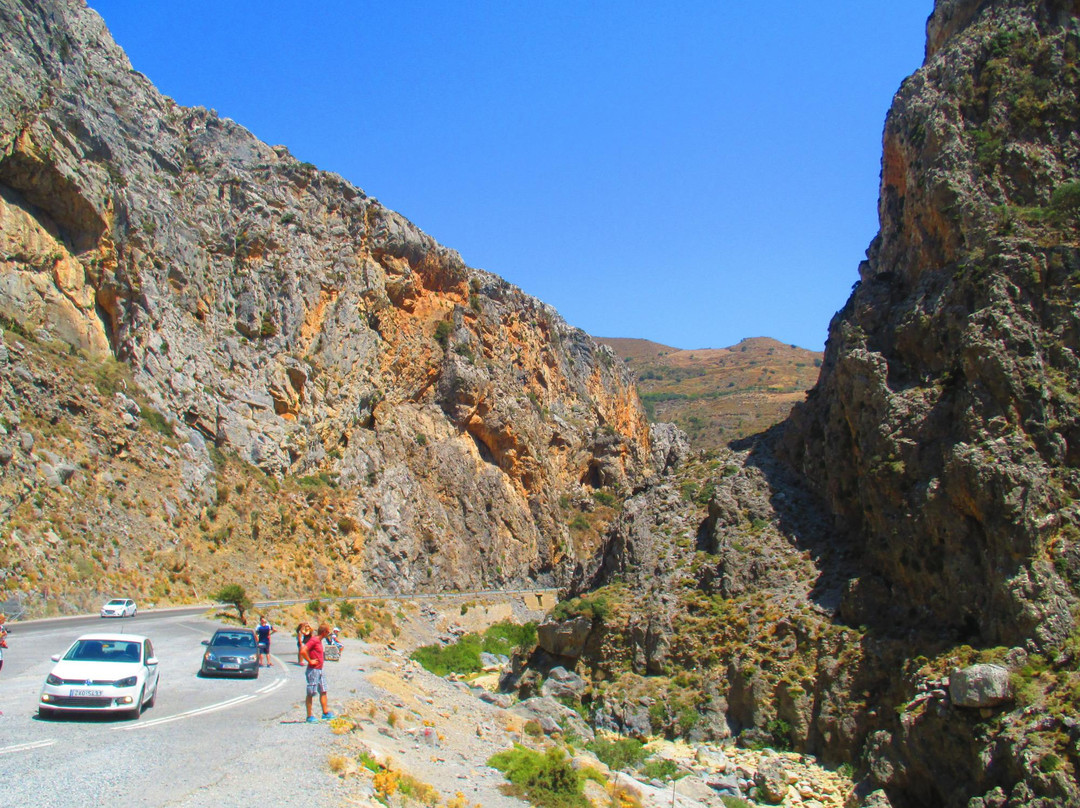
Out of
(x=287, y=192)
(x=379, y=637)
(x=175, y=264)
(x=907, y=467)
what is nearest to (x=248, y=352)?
(x=175, y=264)

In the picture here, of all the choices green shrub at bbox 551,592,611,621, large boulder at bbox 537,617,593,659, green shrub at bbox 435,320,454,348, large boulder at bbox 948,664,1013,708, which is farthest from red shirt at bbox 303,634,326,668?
green shrub at bbox 435,320,454,348

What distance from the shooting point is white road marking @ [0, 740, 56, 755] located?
10.3 meters

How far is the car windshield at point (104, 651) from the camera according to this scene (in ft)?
43.2

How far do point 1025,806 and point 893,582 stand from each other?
28.4ft

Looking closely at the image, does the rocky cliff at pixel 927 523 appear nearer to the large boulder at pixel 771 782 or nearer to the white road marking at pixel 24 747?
the large boulder at pixel 771 782

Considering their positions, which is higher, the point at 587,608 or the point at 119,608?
the point at 587,608

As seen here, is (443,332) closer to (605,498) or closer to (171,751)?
(605,498)

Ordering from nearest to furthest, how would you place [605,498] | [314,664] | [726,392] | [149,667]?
[314,664]
[149,667]
[605,498]
[726,392]

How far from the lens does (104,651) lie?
13.4 metres

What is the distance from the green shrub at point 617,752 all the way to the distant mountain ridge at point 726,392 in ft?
220

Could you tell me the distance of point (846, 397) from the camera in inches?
1128

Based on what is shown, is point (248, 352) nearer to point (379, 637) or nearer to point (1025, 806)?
point (379, 637)

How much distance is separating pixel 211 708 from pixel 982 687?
17.2m

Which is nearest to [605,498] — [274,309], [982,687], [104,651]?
[274,309]
